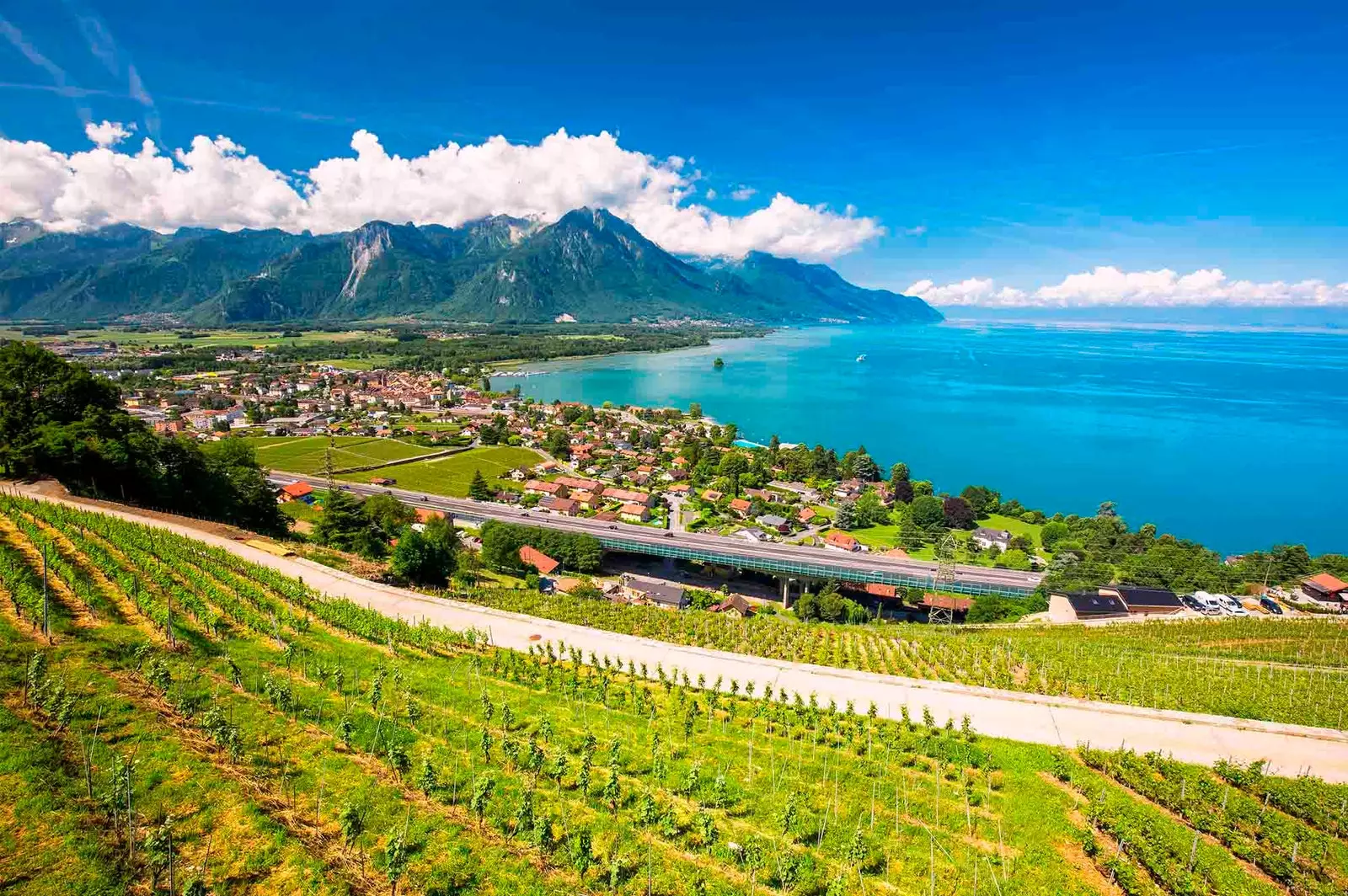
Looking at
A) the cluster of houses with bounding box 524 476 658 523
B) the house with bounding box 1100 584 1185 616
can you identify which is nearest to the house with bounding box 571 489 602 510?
the cluster of houses with bounding box 524 476 658 523

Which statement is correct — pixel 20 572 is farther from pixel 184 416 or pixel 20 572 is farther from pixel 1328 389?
pixel 1328 389

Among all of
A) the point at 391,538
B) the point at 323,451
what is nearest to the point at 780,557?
the point at 391,538

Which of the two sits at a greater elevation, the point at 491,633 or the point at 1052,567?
the point at 491,633

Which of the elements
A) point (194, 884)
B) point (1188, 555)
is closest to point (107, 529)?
point (194, 884)

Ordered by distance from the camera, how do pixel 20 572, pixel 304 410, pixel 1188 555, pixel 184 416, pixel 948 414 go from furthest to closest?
1. pixel 948 414
2. pixel 304 410
3. pixel 184 416
4. pixel 1188 555
5. pixel 20 572

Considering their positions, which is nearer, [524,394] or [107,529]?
[107,529]

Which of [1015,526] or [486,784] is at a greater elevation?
[486,784]

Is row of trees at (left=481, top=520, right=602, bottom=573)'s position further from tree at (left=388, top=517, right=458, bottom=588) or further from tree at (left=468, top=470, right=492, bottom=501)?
tree at (left=468, top=470, right=492, bottom=501)

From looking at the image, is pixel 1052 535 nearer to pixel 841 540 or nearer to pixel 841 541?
pixel 841 540
